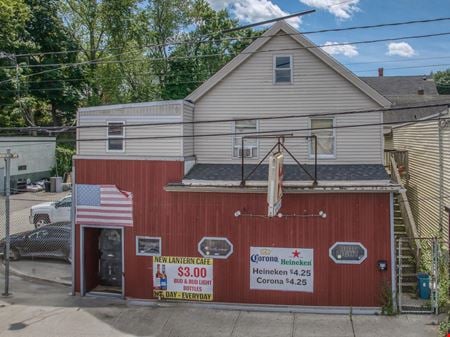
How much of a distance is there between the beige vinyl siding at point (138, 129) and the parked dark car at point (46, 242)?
4.76 metres

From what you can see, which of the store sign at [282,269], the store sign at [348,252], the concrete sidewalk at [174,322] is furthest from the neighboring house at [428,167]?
the store sign at [282,269]

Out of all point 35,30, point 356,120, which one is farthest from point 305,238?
point 35,30

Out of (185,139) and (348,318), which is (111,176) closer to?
(185,139)

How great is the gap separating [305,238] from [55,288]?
30.5ft

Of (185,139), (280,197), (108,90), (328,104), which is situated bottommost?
(280,197)

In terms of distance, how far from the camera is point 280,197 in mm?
13570

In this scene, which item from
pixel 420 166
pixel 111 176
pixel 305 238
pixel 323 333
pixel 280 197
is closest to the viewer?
pixel 323 333

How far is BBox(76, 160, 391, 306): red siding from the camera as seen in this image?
14156mm

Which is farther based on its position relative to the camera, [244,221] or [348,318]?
[244,221]

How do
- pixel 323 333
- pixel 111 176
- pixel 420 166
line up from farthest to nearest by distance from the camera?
pixel 420 166, pixel 111 176, pixel 323 333

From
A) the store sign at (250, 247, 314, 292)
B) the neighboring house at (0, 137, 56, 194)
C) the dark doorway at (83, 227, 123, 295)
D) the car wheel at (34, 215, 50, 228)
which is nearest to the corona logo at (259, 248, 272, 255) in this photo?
the store sign at (250, 247, 314, 292)

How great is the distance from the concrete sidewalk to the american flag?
2.65 metres

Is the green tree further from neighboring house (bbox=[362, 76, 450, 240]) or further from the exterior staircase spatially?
the exterior staircase

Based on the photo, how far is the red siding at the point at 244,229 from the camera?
14.2 metres
